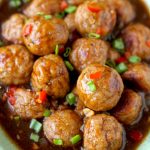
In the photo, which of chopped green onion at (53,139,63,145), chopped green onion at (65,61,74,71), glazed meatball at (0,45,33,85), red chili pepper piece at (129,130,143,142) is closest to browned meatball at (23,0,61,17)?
glazed meatball at (0,45,33,85)

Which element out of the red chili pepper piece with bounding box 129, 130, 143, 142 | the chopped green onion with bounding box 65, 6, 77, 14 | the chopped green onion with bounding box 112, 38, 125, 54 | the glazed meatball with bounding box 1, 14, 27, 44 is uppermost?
the glazed meatball with bounding box 1, 14, 27, 44

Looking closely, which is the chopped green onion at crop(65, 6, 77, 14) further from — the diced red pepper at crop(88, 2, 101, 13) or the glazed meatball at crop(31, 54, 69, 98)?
the glazed meatball at crop(31, 54, 69, 98)

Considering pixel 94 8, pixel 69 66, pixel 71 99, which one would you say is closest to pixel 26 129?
pixel 71 99

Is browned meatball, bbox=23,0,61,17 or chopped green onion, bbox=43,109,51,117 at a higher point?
browned meatball, bbox=23,0,61,17

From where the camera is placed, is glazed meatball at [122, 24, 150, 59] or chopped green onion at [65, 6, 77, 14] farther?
chopped green onion at [65, 6, 77, 14]

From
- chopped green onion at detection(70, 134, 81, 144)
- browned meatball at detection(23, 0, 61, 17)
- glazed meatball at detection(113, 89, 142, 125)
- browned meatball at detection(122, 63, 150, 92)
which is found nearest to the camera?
chopped green onion at detection(70, 134, 81, 144)
